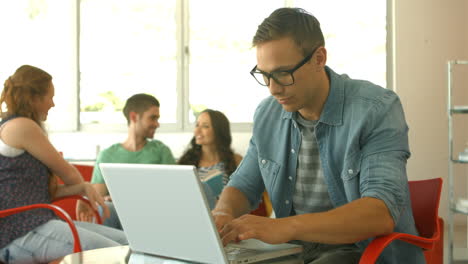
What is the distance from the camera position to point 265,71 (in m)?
1.74

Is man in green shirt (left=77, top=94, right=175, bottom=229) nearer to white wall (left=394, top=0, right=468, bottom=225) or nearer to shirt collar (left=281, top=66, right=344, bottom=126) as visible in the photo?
white wall (left=394, top=0, right=468, bottom=225)

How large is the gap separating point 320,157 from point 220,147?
2686 mm

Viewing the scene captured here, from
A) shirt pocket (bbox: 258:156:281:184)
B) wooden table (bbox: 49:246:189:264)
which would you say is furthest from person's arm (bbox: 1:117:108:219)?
shirt pocket (bbox: 258:156:281:184)

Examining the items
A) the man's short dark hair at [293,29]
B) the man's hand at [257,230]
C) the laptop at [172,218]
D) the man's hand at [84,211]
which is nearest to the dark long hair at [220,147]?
the man's hand at [84,211]

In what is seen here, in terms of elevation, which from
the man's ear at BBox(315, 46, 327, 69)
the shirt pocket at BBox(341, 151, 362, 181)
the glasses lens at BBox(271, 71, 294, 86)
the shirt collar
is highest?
the man's ear at BBox(315, 46, 327, 69)

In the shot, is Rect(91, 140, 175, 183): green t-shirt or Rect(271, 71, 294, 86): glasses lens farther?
Rect(91, 140, 175, 183): green t-shirt

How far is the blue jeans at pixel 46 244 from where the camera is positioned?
8.32 ft

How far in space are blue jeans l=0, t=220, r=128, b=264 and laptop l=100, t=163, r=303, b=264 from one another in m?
1.04

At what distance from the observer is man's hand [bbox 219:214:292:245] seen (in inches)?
55.9

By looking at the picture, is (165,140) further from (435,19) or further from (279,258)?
(279,258)

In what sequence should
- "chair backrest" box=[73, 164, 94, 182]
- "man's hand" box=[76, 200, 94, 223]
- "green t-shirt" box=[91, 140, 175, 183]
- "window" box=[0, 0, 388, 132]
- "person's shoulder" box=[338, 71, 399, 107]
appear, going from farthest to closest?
"window" box=[0, 0, 388, 132] < "green t-shirt" box=[91, 140, 175, 183] < "chair backrest" box=[73, 164, 94, 182] < "man's hand" box=[76, 200, 94, 223] < "person's shoulder" box=[338, 71, 399, 107]

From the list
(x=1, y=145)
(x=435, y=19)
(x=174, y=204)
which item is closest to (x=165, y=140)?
(x=435, y=19)

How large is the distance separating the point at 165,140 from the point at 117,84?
2.75ft

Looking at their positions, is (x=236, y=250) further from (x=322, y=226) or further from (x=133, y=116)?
(x=133, y=116)
